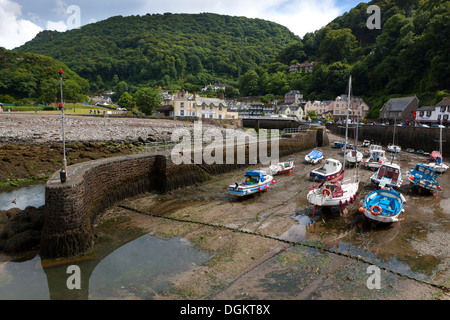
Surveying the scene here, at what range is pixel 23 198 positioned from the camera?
1634 centimetres

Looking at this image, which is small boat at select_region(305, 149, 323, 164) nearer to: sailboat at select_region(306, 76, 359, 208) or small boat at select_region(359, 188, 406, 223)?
sailboat at select_region(306, 76, 359, 208)

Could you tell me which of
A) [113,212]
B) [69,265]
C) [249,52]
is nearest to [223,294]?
[69,265]

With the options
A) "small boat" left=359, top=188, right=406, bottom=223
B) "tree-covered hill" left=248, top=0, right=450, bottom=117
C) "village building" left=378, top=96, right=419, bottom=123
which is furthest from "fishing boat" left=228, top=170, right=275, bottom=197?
"tree-covered hill" left=248, top=0, right=450, bottom=117

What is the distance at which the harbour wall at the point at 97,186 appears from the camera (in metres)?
9.75

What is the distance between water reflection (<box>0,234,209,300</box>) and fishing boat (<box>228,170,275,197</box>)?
6.33 meters

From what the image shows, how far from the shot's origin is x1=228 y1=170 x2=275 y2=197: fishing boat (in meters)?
16.7

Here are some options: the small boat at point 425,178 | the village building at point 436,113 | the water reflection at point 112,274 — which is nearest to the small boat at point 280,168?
the small boat at point 425,178

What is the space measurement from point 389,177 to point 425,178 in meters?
2.32

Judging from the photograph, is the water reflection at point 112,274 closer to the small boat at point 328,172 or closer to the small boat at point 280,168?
the small boat at point 280,168

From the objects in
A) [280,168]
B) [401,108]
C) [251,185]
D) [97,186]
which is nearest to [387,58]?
[401,108]

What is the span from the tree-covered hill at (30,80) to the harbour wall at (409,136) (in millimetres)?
62308

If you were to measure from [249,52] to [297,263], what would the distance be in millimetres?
202825

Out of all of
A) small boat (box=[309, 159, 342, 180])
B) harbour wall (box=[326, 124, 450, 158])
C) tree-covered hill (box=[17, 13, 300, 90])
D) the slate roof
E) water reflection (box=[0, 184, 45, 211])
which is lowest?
water reflection (box=[0, 184, 45, 211])
